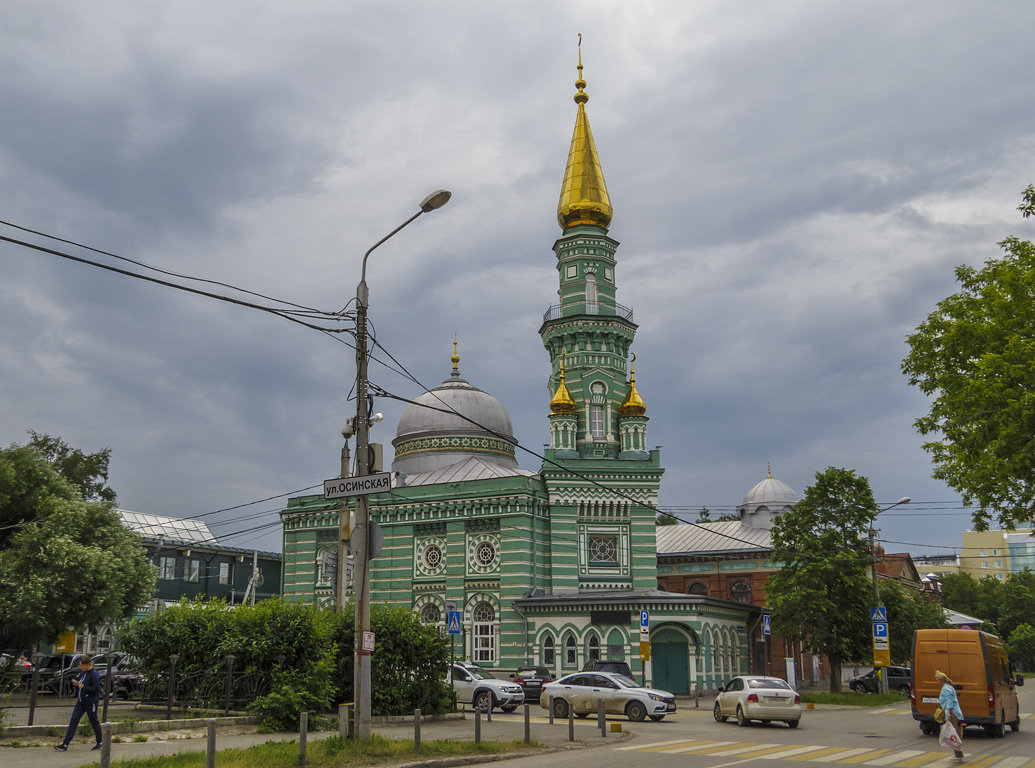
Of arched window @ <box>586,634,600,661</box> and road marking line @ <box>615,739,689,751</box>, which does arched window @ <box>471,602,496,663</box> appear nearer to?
arched window @ <box>586,634,600,661</box>

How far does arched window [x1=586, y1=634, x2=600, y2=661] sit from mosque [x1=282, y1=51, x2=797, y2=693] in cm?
5

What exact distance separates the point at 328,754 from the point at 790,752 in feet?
30.6

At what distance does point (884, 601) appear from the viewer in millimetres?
47812

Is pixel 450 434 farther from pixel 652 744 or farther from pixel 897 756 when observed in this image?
pixel 897 756

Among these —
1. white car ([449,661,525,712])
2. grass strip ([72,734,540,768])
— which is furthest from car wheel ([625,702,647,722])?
grass strip ([72,734,540,768])

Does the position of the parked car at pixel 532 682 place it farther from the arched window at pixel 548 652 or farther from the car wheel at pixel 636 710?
the car wheel at pixel 636 710

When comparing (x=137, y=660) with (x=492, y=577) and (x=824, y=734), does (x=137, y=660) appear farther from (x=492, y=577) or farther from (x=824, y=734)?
(x=492, y=577)

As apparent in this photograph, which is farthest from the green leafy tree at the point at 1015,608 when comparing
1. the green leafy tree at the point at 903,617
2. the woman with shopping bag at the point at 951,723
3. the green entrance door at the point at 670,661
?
the woman with shopping bag at the point at 951,723

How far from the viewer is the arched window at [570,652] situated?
46.5 meters

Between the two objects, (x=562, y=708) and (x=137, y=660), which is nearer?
(x=137, y=660)

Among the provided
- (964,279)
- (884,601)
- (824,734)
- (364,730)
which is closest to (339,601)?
(364,730)

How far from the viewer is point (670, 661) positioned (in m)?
45.2

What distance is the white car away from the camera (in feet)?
100

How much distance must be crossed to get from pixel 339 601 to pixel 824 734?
44.3 ft
